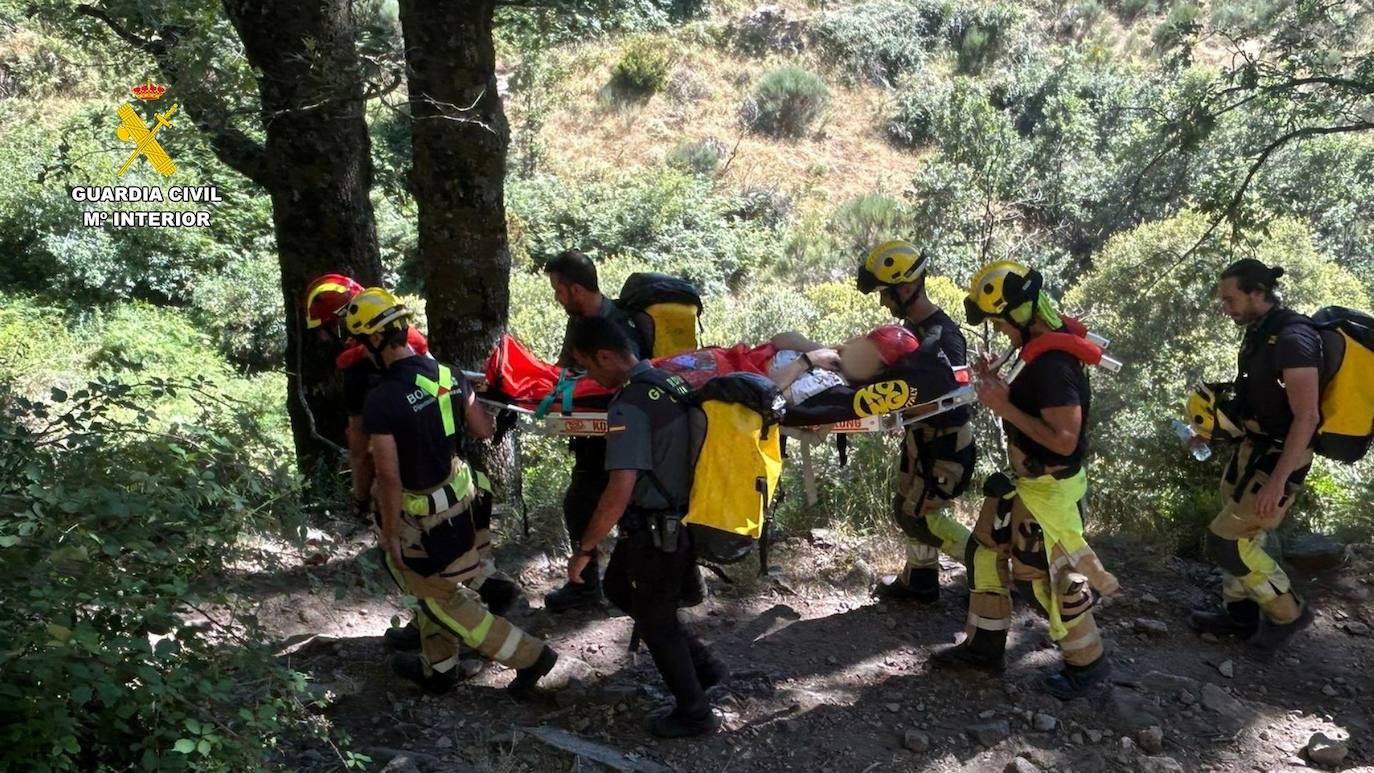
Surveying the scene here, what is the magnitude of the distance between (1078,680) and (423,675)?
3046mm

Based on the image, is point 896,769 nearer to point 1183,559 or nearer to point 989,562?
point 989,562

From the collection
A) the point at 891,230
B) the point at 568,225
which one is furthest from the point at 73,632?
the point at 891,230

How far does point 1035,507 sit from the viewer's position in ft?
15.2

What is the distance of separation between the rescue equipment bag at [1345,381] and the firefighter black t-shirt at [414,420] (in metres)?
4.01

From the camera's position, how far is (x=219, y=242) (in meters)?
18.0

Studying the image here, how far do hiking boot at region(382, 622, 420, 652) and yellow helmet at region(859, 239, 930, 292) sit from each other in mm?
2791

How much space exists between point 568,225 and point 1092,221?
1117 cm

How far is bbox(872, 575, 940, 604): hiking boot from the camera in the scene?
5734mm

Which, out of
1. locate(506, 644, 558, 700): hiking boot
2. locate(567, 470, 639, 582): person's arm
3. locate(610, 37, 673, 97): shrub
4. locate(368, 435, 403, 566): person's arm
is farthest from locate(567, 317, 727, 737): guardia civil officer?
locate(610, 37, 673, 97): shrub

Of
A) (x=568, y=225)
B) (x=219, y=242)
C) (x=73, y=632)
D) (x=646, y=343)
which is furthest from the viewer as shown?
(x=568, y=225)

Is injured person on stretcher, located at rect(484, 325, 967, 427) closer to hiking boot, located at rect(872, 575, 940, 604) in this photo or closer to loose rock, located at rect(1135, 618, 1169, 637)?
hiking boot, located at rect(872, 575, 940, 604)

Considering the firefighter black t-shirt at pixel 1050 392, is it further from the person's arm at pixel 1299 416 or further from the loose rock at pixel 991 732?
the loose rock at pixel 991 732

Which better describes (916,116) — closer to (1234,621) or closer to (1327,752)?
(1234,621)

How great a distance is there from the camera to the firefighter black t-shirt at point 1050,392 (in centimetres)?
436
